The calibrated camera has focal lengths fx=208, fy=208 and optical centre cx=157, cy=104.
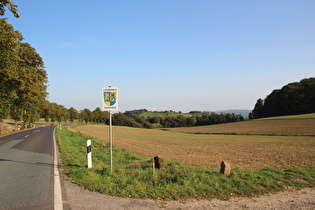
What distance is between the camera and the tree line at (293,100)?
2697 inches

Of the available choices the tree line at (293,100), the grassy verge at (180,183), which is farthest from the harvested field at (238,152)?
the tree line at (293,100)

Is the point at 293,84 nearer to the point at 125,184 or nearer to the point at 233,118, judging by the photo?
the point at 233,118

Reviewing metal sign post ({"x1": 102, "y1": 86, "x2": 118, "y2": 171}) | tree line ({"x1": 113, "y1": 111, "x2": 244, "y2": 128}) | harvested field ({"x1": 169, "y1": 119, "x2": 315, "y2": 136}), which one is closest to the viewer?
metal sign post ({"x1": 102, "y1": 86, "x2": 118, "y2": 171})

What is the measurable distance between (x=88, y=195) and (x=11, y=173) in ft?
13.6

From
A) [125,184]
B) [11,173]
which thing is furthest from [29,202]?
[11,173]

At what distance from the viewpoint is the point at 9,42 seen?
1253cm

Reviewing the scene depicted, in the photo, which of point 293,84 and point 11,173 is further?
point 293,84

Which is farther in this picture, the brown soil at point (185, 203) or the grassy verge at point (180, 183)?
the grassy verge at point (180, 183)

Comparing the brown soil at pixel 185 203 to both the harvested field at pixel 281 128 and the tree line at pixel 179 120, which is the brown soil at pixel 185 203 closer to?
the harvested field at pixel 281 128

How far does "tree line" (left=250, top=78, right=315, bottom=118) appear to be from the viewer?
68.5 metres

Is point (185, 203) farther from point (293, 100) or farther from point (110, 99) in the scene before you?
point (293, 100)

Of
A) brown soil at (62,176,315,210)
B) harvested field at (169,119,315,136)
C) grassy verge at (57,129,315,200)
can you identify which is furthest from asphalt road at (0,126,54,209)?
harvested field at (169,119,315,136)

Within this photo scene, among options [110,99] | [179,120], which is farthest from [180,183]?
[179,120]

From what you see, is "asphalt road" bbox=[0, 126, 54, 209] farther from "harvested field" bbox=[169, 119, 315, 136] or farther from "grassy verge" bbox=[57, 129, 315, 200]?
"harvested field" bbox=[169, 119, 315, 136]
